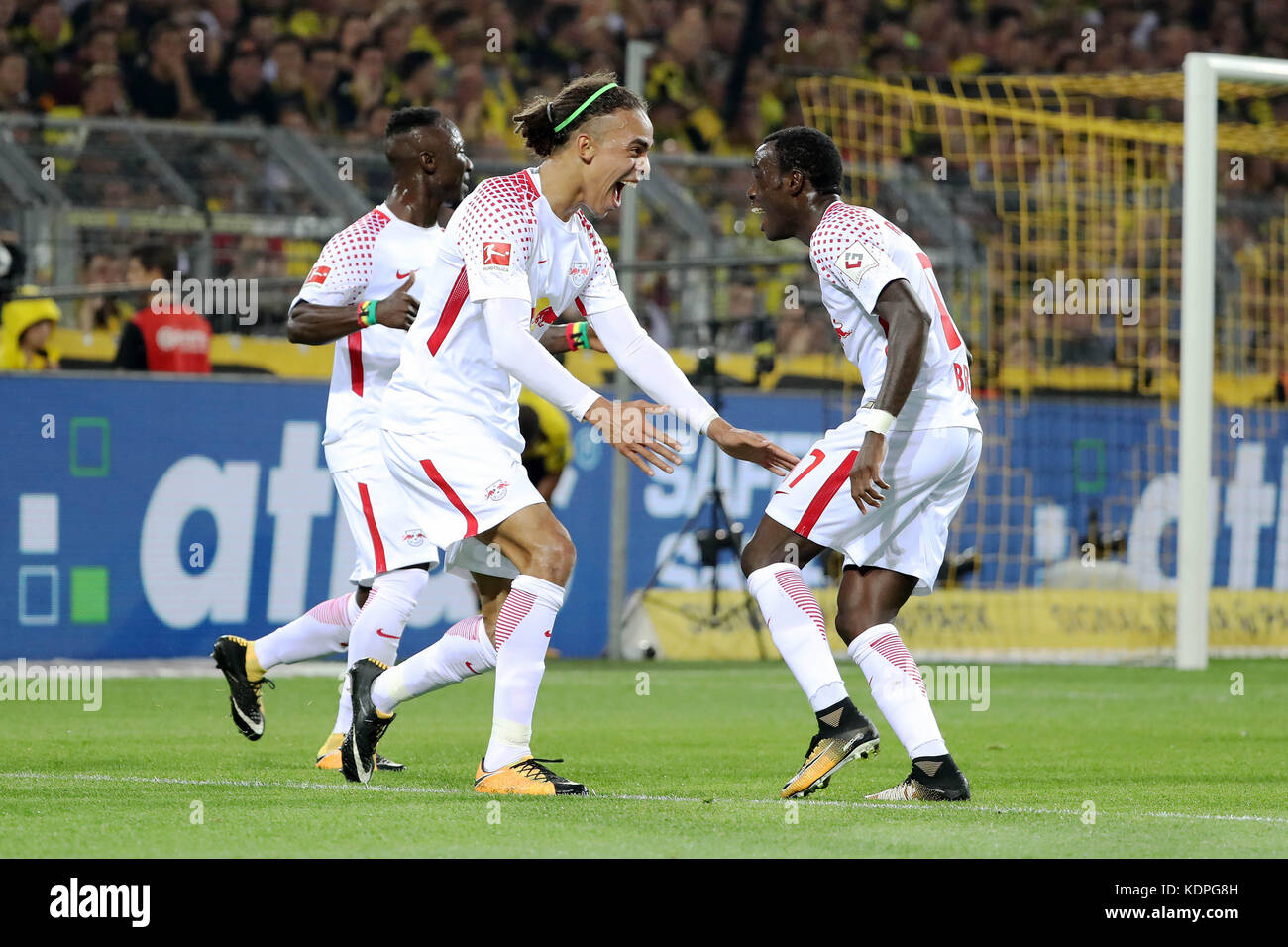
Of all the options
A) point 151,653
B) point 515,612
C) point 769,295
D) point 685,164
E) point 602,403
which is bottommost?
point 151,653

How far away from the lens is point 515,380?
589 centimetres

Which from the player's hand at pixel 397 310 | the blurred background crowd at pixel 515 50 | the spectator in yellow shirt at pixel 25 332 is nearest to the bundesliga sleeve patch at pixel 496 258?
the player's hand at pixel 397 310

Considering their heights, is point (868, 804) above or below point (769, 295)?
below

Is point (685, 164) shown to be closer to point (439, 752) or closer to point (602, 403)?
point (439, 752)

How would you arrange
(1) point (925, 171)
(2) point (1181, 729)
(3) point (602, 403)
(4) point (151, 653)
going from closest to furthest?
(3) point (602, 403)
(2) point (1181, 729)
(4) point (151, 653)
(1) point (925, 171)

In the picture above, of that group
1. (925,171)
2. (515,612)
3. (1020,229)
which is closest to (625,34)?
(925,171)

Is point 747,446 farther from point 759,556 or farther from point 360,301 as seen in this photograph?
point 360,301

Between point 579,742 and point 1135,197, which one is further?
point 1135,197

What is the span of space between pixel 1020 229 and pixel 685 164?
2.63 metres

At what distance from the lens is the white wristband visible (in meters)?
5.60

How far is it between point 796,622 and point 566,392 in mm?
1026

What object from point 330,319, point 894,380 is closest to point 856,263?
point 894,380

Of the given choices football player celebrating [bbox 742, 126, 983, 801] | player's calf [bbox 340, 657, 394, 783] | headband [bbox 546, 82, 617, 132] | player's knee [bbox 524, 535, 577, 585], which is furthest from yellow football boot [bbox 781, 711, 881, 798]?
headband [bbox 546, 82, 617, 132]

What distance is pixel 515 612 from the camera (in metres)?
5.67
